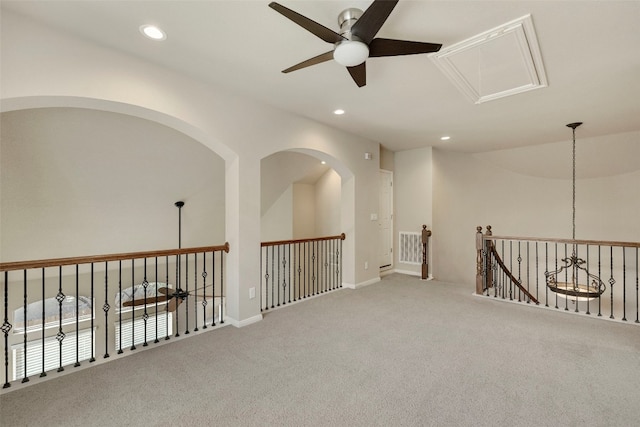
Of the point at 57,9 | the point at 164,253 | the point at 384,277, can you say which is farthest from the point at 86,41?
the point at 384,277

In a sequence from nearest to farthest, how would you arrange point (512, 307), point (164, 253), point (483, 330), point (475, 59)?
point (475, 59) < point (164, 253) < point (483, 330) < point (512, 307)

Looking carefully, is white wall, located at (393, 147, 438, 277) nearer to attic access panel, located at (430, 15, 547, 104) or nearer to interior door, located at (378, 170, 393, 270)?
interior door, located at (378, 170, 393, 270)

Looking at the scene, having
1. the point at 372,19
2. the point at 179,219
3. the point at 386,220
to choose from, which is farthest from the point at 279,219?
the point at 372,19

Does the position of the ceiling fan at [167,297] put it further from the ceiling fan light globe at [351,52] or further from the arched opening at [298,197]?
the ceiling fan light globe at [351,52]

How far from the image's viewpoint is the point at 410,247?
20.8 ft

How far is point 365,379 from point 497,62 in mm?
3094

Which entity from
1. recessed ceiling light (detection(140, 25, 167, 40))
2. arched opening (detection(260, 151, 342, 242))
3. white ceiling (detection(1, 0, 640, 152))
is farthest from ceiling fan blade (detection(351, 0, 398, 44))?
arched opening (detection(260, 151, 342, 242))

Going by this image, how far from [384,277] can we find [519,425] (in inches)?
162

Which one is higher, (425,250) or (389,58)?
(389,58)

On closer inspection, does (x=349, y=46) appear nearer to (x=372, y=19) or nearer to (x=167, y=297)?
(x=372, y=19)

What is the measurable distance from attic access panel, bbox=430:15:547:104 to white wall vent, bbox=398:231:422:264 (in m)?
3.36

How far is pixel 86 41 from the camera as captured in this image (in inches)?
94.6

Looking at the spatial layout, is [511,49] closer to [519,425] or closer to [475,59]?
[475,59]

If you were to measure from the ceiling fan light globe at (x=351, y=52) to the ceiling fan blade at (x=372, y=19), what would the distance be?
0.05 meters
